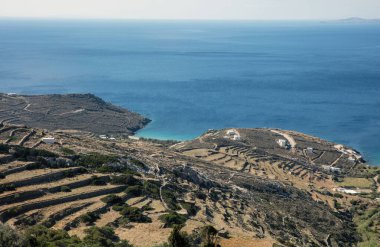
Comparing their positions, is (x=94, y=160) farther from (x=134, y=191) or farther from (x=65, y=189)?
(x=65, y=189)

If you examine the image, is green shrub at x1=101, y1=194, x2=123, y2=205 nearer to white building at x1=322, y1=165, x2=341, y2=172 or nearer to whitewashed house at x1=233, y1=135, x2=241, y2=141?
white building at x1=322, y1=165, x2=341, y2=172

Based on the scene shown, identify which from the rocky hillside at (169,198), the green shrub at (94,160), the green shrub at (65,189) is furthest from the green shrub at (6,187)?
the green shrub at (94,160)

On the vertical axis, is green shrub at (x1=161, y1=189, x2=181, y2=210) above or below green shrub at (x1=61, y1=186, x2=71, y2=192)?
below

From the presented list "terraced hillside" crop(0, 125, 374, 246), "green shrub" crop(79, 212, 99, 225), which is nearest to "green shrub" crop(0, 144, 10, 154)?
"terraced hillside" crop(0, 125, 374, 246)

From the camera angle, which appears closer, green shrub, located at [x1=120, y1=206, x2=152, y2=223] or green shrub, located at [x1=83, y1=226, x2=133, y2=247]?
green shrub, located at [x1=83, y1=226, x2=133, y2=247]

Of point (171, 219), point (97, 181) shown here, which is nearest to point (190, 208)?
point (171, 219)

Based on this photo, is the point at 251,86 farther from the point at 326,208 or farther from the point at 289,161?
the point at 326,208
